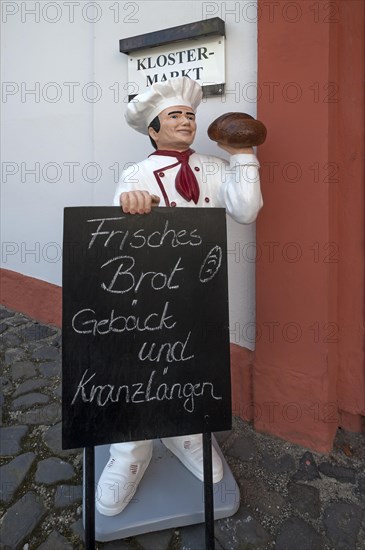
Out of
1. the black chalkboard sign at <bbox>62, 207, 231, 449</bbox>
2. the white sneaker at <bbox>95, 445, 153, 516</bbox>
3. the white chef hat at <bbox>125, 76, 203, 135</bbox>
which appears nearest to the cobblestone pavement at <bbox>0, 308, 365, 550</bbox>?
the white sneaker at <bbox>95, 445, 153, 516</bbox>

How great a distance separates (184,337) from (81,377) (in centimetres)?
38

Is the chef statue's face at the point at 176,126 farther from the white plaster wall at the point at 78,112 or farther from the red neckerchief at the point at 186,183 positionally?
the white plaster wall at the point at 78,112

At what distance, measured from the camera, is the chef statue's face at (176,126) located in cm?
167

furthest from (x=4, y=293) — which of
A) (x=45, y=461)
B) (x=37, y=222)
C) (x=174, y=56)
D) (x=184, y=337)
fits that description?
(x=184, y=337)

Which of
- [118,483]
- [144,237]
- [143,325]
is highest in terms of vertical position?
[144,237]

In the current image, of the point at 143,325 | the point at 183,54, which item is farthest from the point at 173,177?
the point at 183,54

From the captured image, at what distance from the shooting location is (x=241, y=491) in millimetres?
1806

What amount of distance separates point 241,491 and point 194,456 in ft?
0.87

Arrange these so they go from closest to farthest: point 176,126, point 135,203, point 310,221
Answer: point 135,203 < point 176,126 < point 310,221

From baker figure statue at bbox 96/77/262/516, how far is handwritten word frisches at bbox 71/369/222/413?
0.45 m

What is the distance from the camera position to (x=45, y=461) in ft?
6.46

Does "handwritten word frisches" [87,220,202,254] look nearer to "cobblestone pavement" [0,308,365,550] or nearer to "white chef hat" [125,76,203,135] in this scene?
"white chef hat" [125,76,203,135]

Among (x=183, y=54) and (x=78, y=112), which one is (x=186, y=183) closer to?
(x=183, y=54)

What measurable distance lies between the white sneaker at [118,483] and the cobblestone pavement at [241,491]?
0.40 feet
